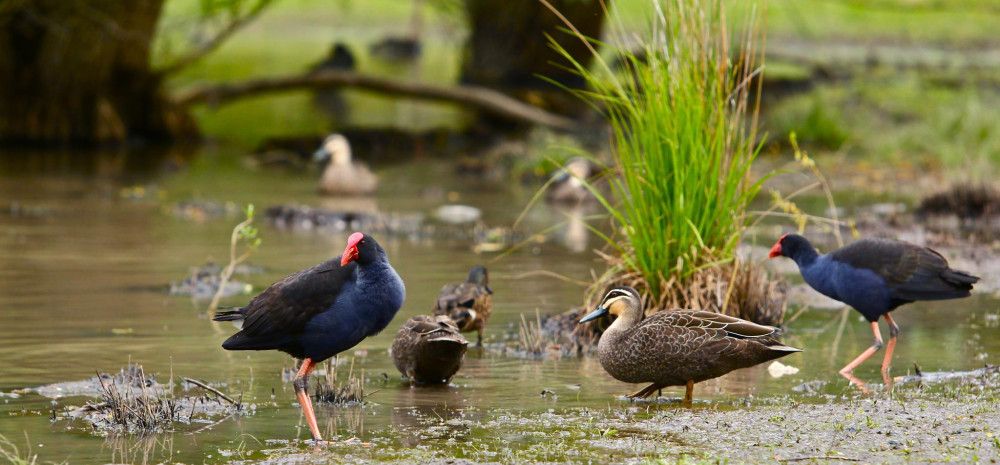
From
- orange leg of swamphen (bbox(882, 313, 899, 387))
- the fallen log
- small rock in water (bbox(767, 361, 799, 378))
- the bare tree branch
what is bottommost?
small rock in water (bbox(767, 361, 799, 378))

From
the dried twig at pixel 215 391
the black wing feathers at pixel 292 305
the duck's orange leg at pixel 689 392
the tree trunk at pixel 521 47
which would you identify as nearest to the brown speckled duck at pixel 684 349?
the duck's orange leg at pixel 689 392

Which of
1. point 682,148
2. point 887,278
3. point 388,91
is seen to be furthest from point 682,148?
point 388,91

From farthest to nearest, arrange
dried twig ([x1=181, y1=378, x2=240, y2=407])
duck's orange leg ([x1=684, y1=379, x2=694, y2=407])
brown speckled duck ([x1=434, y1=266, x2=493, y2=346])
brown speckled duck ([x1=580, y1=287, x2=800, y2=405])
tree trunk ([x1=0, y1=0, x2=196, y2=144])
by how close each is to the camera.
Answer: tree trunk ([x1=0, y1=0, x2=196, y2=144]) → brown speckled duck ([x1=434, y1=266, x2=493, y2=346]) → duck's orange leg ([x1=684, y1=379, x2=694, y2=407]) → brown speckled duck ([x1=580, y1=287, x2=800, y2=405]) → dried twig ([x1=181, y1=378, x2=240, y2=407])

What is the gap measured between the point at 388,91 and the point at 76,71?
605cm

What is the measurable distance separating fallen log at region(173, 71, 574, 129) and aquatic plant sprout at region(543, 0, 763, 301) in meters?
19.2

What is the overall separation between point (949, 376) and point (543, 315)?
12.3ft

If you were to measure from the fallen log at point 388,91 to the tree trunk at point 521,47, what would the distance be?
2.02 m

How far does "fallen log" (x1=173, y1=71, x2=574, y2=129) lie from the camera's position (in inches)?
1217

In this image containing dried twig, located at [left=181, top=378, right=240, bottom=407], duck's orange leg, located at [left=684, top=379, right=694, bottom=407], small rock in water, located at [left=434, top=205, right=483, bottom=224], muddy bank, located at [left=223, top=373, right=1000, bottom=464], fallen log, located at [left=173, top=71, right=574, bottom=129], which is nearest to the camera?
muddy bank, located at [left=223, top=373, right=1000, bottom=464]

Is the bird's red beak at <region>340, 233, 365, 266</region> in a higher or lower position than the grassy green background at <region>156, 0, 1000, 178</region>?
lower

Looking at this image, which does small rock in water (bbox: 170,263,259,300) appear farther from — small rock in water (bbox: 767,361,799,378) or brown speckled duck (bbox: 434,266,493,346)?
small rock in water (bbox: 767,361,799,378)

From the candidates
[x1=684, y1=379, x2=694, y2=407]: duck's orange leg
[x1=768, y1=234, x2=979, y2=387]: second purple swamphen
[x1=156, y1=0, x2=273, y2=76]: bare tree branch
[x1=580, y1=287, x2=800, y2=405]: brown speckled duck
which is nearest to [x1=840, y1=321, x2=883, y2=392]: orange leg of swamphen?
[x1=768, y1=234, x2=979, y2=387]: second purple swamphen

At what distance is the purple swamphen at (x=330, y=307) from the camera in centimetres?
849

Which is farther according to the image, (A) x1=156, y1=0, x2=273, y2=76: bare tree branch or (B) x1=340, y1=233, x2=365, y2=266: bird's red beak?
(A) x1=156, y1=0, x2=273, y2=76: bare tree branch
